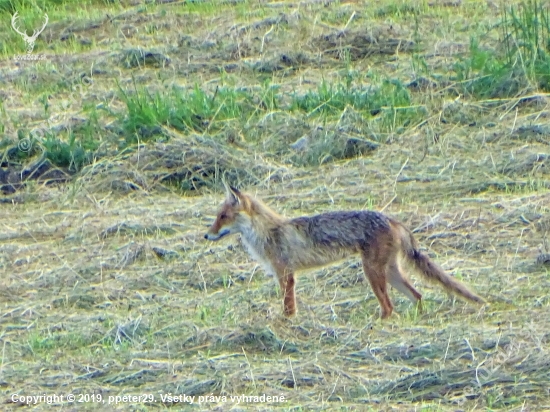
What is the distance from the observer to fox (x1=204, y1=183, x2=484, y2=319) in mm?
6656

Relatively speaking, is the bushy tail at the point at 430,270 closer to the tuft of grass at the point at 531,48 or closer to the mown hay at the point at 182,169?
the mown hay at the point at 182,169

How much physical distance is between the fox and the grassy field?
0.58ft

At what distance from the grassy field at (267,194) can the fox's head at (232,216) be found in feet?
1.31

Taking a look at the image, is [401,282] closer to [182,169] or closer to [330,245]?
[330,245]

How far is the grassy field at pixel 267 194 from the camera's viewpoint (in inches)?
221

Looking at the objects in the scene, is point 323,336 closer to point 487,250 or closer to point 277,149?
point 487,250

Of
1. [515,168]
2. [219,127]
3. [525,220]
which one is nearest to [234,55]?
[219,127]

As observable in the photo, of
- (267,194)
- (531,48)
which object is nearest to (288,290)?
(267,194)

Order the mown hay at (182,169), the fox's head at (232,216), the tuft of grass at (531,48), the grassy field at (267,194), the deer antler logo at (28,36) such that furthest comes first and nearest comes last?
the deer antler logo at (28,36)
the tuft of grass at (531,48)
the mown hay at (182,169)
the fox's head at (232,216)
the grassy field at (267,194)

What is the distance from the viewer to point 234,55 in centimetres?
1341

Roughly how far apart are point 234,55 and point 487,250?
658cm

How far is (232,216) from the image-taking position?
7117 mm

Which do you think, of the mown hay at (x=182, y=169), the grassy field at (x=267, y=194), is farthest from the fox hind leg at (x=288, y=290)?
the mown hay at (x=182, y=169)

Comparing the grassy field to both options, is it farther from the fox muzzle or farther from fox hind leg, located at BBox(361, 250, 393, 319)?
the fox muzzle
